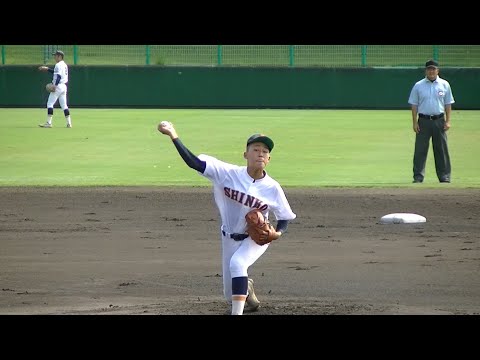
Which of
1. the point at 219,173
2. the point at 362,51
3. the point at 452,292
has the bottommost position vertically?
the point at 452,292

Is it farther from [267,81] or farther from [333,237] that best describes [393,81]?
[333,237]

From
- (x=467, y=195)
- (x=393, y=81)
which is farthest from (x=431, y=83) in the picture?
(x=393, y=81)

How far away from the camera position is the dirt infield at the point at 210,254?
8.93 m

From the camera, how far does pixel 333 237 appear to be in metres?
12.3

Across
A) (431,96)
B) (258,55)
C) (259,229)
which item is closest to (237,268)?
(259,229)

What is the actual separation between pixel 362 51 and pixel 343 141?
16.6 m

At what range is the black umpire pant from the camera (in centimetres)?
1673

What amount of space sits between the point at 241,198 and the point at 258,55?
107 ft

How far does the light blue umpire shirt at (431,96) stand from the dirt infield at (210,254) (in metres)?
1.60

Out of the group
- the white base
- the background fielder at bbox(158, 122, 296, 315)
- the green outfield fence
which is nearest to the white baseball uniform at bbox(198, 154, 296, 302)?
the background fielder at bbox(158, 122, 296, 315)

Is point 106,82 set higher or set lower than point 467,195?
higher

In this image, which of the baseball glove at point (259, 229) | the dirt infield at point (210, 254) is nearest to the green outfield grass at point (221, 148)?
the dirt infield at point (210, 254)

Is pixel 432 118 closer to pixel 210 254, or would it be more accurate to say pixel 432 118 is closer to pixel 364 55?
pixel 210 254

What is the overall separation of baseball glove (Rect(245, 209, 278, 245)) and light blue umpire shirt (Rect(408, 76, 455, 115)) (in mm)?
9163
